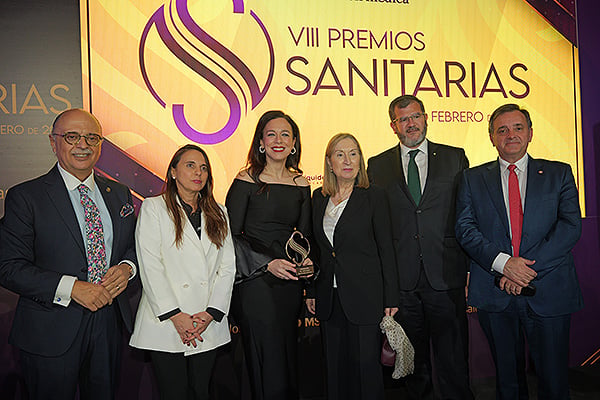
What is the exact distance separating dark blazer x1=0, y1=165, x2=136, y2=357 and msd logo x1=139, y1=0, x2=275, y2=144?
1455 millimetres

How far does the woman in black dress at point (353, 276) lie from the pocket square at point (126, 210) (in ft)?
3.67

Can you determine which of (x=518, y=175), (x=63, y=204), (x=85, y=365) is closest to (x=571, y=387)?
(x=518, y=175)

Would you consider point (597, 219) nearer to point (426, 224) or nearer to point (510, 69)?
point (510, 69)

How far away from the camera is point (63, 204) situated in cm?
291

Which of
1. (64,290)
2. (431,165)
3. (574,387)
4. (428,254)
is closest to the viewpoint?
(64,290)

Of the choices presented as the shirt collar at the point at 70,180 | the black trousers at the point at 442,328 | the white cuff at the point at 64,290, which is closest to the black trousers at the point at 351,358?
the black trousers at the point at 442,328

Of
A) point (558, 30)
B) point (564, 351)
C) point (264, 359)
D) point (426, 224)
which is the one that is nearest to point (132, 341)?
point (264, 359)

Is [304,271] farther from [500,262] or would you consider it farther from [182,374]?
[500,262]

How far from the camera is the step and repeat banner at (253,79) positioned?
4.04m

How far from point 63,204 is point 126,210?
0.36 meters

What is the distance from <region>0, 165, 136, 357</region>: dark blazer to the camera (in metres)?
2.77

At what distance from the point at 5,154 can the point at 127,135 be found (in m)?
0.90

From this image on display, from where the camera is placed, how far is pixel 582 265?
186 inches

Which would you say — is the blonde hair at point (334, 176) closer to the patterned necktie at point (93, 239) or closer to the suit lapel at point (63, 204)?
the patterned necktie at point (93, 239)
